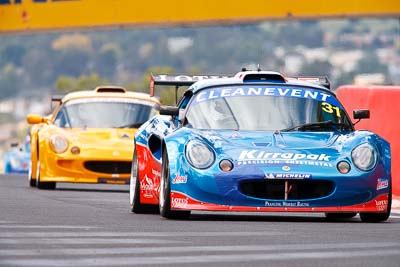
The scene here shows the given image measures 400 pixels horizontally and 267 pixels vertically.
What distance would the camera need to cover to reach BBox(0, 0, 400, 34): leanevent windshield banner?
3484cm

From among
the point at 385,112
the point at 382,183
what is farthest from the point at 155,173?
the point at 385,112

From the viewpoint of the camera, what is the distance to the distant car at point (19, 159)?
31875mm

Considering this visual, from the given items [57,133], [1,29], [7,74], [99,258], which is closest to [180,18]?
[1,29]

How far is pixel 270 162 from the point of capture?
39.8 ft

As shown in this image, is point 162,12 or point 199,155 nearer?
point 199,155

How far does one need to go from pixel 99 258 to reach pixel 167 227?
8.60 feet

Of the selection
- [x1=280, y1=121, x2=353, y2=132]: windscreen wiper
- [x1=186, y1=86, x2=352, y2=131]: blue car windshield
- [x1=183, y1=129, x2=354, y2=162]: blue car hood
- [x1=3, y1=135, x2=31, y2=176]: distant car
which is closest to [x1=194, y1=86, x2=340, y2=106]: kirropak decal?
[x1=186, y1=86, x2=352, y2=131]: blue car windshield

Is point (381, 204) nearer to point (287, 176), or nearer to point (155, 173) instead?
point (287, 176)

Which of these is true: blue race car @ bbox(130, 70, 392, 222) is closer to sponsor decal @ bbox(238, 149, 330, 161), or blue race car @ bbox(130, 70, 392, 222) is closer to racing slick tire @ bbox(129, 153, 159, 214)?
sponsor decal @ bbox(238, 149, 330, 161)

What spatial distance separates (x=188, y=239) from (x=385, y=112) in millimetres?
8637

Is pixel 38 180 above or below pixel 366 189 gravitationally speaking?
below

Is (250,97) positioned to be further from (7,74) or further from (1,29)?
(7,74)

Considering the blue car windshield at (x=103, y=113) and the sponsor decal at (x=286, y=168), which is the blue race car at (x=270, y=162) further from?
the blue car windshield at (x=103, y=113)

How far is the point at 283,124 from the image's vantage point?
42.7 feet
